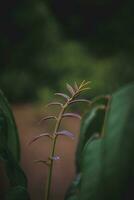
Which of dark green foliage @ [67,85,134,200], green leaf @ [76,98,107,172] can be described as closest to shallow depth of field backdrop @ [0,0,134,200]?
green leaf @ [76,98,107,172]

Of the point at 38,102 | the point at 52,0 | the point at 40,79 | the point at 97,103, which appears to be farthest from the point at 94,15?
the point at 97,103

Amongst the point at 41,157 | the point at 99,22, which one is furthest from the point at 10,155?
the point at 99,22

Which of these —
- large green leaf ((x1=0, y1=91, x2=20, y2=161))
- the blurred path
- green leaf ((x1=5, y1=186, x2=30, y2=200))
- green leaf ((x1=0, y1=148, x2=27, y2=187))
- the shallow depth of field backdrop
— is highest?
the shallow depth of field backdrop

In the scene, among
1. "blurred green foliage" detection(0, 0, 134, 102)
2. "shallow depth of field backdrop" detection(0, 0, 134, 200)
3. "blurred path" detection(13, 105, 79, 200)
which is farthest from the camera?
"blurred green foliage" detection(0, 0, 134, 102)

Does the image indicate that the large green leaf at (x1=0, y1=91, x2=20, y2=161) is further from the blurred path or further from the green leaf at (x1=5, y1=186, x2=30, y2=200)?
the blurred path

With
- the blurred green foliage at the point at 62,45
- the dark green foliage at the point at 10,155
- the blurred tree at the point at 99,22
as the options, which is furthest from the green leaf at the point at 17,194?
the blurred tree at the point at 99,22

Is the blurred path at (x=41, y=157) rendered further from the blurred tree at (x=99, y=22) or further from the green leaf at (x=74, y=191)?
the green leaf at (x=74, y=191)

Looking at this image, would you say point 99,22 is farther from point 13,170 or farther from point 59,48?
point 13,170

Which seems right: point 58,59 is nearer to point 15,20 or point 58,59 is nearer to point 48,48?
point 48,48
